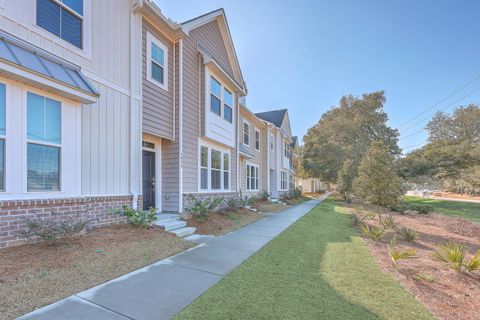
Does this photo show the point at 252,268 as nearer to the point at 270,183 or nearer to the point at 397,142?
the point at 270,183

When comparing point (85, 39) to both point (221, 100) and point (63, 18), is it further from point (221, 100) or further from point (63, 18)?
point (221, 100)

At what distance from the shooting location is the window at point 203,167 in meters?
9.91

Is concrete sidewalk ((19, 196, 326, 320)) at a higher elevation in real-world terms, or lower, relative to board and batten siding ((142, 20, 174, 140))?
lower

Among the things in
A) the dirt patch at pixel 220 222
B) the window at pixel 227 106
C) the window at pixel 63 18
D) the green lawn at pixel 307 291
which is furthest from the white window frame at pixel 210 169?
the window at pixel 63 18

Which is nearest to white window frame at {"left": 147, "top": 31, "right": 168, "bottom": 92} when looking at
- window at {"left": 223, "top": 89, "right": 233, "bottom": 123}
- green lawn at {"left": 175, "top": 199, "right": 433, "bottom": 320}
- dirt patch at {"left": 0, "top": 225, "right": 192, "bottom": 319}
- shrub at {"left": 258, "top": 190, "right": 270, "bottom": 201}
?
window at {"left": 223, "top": 89, "right": 233, "bottom": 123}

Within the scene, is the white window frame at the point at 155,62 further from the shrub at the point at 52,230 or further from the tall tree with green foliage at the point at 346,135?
the tall tree with green foliage at the point at 346,135

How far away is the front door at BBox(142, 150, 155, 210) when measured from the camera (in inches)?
319

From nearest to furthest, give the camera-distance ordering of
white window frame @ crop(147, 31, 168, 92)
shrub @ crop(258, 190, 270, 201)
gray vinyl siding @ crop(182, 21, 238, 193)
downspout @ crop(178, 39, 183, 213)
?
white window frame @ crop(147, 31, 168, 92) → downspout @ crop(178, 39, 183, 213) → gray vinyl siding @ crop(182, 21, 238, 193) → shrub @ crop(258, 190, 270, 201)

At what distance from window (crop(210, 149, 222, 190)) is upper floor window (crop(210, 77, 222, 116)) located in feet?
6.08

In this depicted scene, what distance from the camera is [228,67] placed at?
41.7ft

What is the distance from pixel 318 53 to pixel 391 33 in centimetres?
372

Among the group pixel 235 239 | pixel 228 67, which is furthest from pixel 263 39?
pixel 235 239

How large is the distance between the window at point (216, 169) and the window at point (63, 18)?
20.7 ft

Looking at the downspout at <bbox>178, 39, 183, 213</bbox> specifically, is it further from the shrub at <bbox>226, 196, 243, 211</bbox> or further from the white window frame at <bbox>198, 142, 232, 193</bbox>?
the shrub at <bbox>226, 196, 243, 211</bbox>
